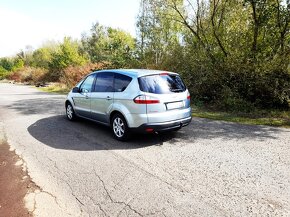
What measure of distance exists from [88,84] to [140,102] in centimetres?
256

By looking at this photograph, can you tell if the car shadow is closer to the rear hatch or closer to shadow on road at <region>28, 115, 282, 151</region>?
shadow on road at <region>28, 115, 282, 151</region>

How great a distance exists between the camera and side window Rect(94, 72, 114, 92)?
6.28 metres

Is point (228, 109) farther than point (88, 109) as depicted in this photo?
Yes

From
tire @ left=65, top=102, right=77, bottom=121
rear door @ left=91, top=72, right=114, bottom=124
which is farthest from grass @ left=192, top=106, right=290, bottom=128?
tire @ left=65, top=102, right=77, bottom=121

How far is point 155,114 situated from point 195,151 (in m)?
1.20

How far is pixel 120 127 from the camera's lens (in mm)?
5941

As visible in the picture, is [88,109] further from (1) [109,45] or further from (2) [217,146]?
(1) [109,45]

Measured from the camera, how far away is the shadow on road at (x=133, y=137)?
577 centimetres

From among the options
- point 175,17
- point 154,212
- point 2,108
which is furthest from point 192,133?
point 175,17

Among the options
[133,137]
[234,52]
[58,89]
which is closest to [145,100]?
[133,137]

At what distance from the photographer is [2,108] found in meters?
11.5

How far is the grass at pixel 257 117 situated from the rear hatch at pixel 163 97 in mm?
3079

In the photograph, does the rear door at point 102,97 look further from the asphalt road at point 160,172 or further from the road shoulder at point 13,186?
the road shoulder at point 13,186

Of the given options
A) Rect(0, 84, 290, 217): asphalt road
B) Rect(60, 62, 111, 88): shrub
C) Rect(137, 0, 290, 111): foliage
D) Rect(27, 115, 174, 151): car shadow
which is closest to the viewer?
Rect(0, 84, 290, 217): asphalt road
